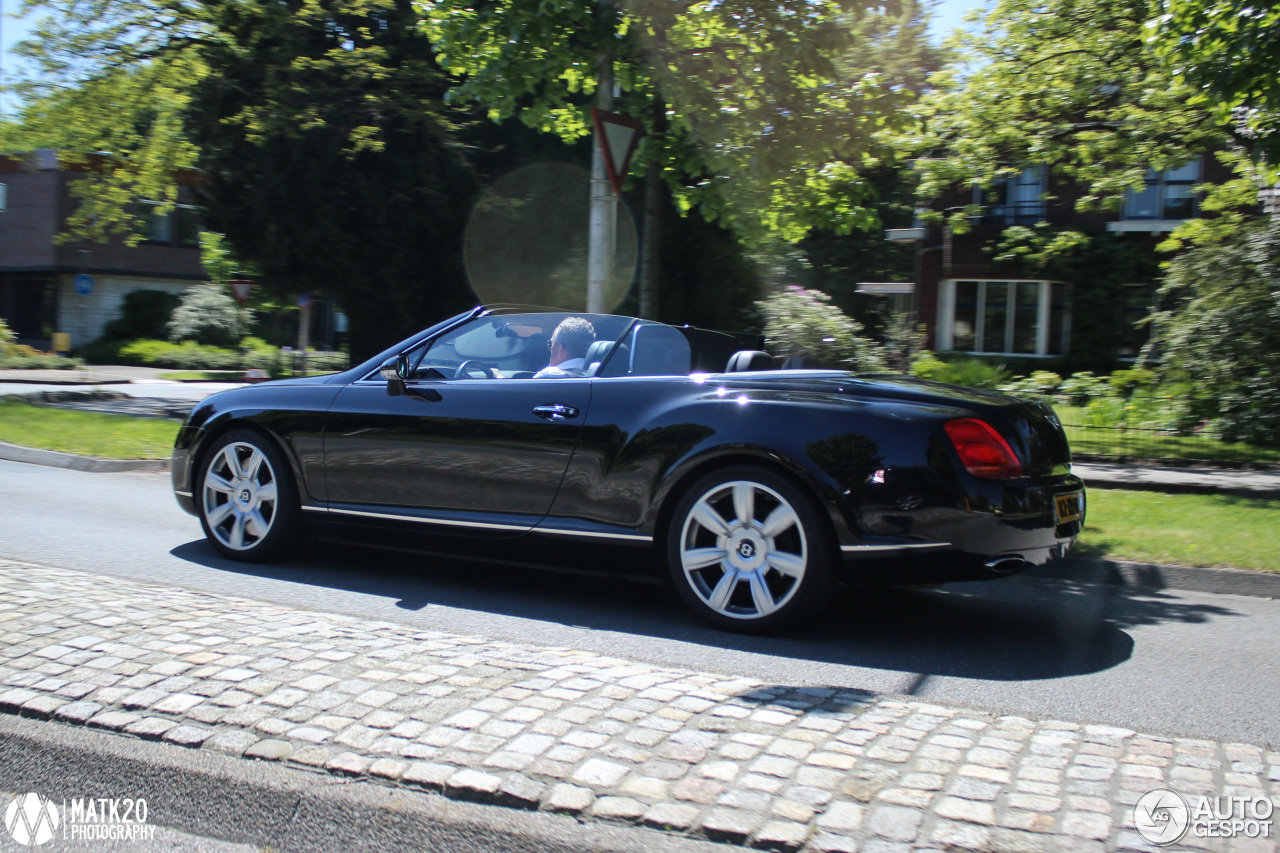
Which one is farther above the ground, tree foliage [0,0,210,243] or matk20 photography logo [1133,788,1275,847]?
tree foliage [0,0,210,243]

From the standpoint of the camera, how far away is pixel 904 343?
16766mm

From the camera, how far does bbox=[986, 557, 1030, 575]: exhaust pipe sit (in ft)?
14.6

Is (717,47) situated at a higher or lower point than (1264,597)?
higher

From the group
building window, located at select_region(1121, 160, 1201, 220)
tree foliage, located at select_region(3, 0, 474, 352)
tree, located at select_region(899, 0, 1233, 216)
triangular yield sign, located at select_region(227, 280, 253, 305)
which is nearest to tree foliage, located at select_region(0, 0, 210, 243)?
tree foliage, located at select_region(3, 0, 474, 352)

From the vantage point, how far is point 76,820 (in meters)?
2.93

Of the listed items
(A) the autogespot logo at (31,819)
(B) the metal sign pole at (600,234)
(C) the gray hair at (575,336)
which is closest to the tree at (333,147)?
(B) the metal sign pole at (600,234)

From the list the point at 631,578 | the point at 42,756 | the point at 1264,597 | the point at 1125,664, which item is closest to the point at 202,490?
the point at 631,578

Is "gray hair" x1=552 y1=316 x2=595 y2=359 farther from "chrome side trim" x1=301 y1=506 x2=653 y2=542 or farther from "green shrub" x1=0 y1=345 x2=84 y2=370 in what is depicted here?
"green shrub" x1=0 y1=345 x2=84 y2=370

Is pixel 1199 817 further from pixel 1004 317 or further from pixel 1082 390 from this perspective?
pixel 1004 317

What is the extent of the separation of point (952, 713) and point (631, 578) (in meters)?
1.87

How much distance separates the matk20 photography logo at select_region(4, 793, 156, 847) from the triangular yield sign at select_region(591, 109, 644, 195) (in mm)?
6001

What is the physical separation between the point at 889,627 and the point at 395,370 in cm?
287

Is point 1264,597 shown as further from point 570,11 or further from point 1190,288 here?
point 1190,288

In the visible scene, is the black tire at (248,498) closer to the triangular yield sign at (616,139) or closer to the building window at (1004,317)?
the triangular yield sign at (616,139)
